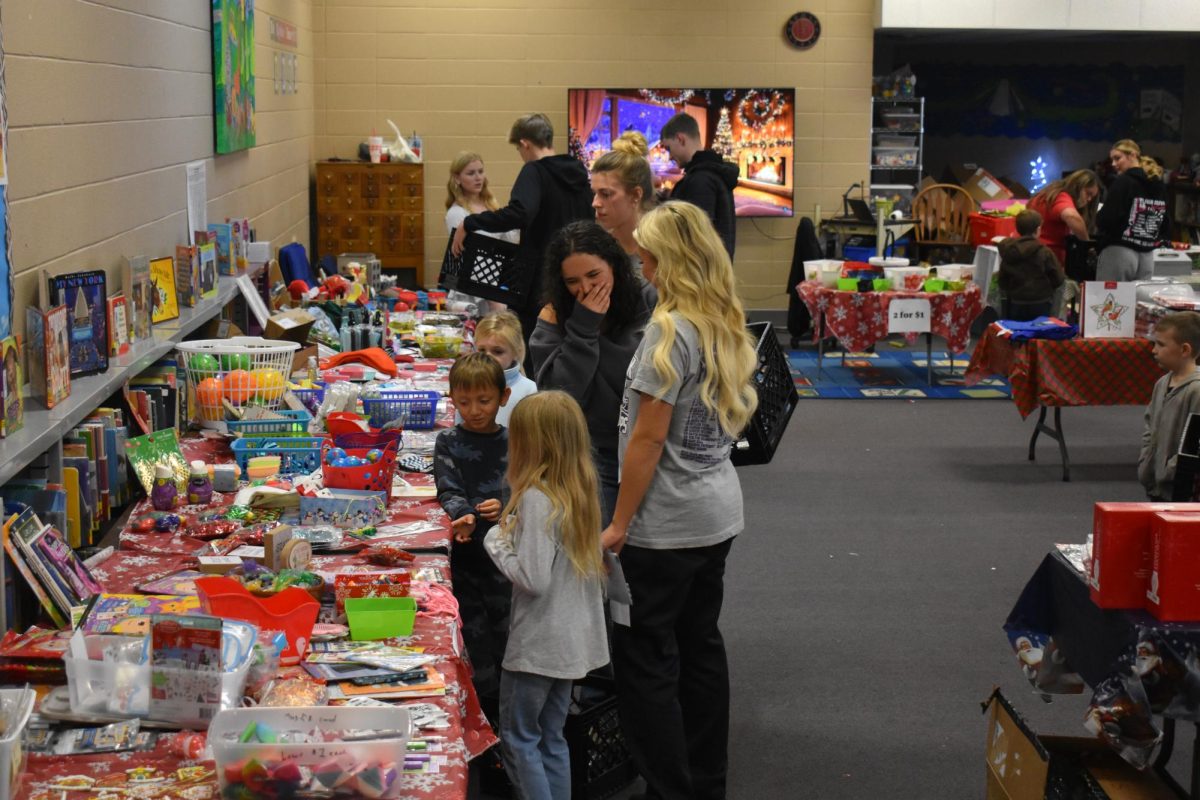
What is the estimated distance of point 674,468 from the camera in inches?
132

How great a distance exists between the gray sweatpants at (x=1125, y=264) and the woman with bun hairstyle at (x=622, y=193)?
6.71 meters

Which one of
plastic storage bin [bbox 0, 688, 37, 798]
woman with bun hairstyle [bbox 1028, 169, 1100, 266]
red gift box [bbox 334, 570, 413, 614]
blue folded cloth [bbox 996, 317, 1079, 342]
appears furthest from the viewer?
woman with bun hairstyle [bbox 1028, 169, 1100, 266]

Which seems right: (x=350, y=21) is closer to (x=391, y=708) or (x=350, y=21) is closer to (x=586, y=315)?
(x=586, y=315)

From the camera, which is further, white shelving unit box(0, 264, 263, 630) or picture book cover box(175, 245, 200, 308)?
picture book cover box(175, 245, 200, 308)

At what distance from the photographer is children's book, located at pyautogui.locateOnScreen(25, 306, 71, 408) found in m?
3.50

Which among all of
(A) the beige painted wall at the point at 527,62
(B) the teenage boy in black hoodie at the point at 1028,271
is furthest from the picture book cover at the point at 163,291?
(A) the beige painted wall at the point at 527,62

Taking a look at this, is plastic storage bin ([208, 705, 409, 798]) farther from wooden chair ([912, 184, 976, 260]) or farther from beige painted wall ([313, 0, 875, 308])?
wooden chair ([912, 184, 976, 260])

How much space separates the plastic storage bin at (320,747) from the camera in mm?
2018

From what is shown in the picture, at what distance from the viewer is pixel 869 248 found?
11.7m

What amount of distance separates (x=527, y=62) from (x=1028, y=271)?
456 cm

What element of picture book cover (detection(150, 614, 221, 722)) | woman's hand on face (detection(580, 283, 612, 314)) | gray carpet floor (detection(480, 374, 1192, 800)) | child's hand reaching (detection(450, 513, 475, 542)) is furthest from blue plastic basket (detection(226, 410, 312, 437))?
picture book cover (detection(150, 614, 221, 722))

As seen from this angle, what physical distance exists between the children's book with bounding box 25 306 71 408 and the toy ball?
3.03 feet

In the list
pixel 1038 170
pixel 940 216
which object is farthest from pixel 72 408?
pixel 1038 170

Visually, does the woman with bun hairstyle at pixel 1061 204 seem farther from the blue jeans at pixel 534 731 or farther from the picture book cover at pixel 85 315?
the blue jeans at pixel 534 731
